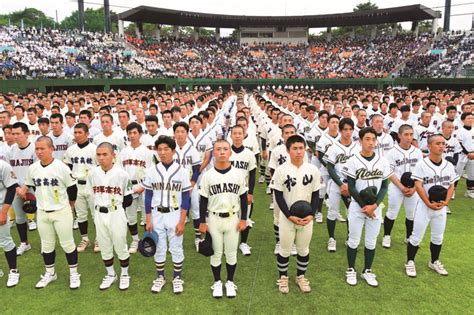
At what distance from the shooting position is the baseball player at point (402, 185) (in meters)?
6.67

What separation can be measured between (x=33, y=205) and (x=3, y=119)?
4.18 metres

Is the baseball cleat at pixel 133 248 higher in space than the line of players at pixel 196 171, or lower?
lower

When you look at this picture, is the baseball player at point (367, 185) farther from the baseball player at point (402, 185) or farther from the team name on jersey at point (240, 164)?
the team name on jersey at point (240, 164)

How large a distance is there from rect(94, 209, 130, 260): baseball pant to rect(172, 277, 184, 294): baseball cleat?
95cm

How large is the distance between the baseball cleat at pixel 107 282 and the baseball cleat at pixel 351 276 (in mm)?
3841

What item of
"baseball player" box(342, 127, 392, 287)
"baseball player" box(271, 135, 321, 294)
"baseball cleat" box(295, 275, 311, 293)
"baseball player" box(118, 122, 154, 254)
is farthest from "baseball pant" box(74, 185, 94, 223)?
"baseball player" box(342, 127, 392, 287)

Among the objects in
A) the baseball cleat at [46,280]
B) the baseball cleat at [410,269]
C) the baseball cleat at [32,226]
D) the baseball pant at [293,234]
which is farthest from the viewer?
the baseball cleat at [32,226]

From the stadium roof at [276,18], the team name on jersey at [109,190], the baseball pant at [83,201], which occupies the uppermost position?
the stadium roof at [276,18]

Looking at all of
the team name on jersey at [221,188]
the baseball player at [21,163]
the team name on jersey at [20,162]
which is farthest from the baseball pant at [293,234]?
the team name on jersey at [20,162]

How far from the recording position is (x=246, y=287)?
5.65 m

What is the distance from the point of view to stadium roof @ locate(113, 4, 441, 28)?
153 ft

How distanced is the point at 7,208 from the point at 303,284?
482 cm

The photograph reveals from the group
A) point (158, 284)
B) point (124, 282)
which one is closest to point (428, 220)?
point (158, 284)

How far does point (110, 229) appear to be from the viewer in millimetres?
5371
